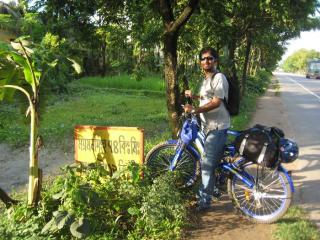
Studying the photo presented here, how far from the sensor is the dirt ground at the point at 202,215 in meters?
4.71

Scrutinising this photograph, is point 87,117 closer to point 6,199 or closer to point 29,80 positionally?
point 6,199

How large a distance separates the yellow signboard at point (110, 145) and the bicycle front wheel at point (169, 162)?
274mm

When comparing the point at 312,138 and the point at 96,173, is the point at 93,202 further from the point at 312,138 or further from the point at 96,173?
the point at 312,138

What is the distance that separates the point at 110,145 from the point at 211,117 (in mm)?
1289

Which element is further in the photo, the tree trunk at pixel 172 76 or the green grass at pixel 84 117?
the green grass at pixel 84 117

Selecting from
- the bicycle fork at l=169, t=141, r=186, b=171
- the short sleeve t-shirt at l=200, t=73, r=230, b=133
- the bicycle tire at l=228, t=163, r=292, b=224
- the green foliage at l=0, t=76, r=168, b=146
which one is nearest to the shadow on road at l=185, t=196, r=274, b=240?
the bicycle tire at l=228, t=163, r=292, b=224

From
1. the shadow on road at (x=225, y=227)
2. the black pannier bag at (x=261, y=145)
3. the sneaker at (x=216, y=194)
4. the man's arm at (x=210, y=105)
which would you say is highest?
the man's arm at (x=210, y=105)

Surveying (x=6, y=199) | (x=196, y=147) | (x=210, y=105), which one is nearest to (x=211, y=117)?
(x=210, y=105)

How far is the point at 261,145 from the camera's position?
478 cm

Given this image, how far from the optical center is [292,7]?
6.90 meters

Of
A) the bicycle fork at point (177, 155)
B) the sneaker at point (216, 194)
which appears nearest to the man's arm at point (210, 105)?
the bicycle fork at point (177, 155)

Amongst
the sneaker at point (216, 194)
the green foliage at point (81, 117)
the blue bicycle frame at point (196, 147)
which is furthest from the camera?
the green foliage at point (81, 117)

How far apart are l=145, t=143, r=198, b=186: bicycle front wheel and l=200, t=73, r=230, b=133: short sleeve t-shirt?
53 cm

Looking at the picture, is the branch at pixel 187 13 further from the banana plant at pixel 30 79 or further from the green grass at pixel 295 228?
the green grass at pixel 295 228
